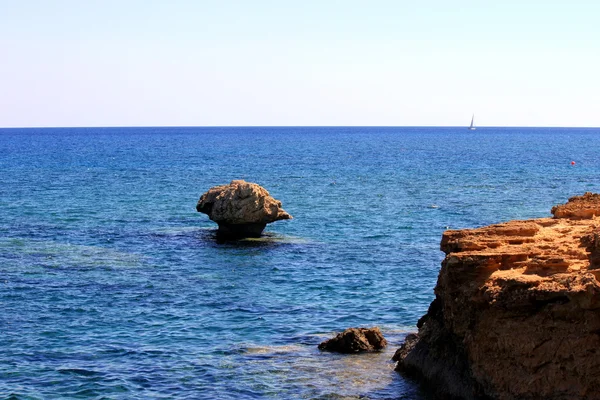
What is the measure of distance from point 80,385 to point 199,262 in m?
18.7

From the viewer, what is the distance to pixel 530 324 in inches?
730

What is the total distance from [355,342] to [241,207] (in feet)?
71.1

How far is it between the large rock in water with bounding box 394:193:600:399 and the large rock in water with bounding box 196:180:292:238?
81.9 ft

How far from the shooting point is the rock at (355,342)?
2650 centimetres

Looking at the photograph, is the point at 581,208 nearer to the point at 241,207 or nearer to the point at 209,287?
the point at 209,287

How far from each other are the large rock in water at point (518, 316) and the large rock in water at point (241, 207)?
24953 mm

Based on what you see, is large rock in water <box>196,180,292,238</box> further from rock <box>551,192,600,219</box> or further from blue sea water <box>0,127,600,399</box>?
rock <box>551,192,600,219</box>

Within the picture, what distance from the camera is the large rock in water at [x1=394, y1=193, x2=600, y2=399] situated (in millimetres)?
17875

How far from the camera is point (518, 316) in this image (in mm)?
18719

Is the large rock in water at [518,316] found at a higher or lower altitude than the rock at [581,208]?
lower

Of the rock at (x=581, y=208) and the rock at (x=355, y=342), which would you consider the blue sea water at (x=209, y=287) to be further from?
the rock at (x=581, y=208)

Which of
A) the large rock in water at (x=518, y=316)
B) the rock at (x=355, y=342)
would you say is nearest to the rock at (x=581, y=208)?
the large rock in water at (x=518, y=316)

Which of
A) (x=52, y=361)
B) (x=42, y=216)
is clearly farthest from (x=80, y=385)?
(x=42, y=216)

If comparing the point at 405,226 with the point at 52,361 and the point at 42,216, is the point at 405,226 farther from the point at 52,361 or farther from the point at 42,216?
the point at 52,361
